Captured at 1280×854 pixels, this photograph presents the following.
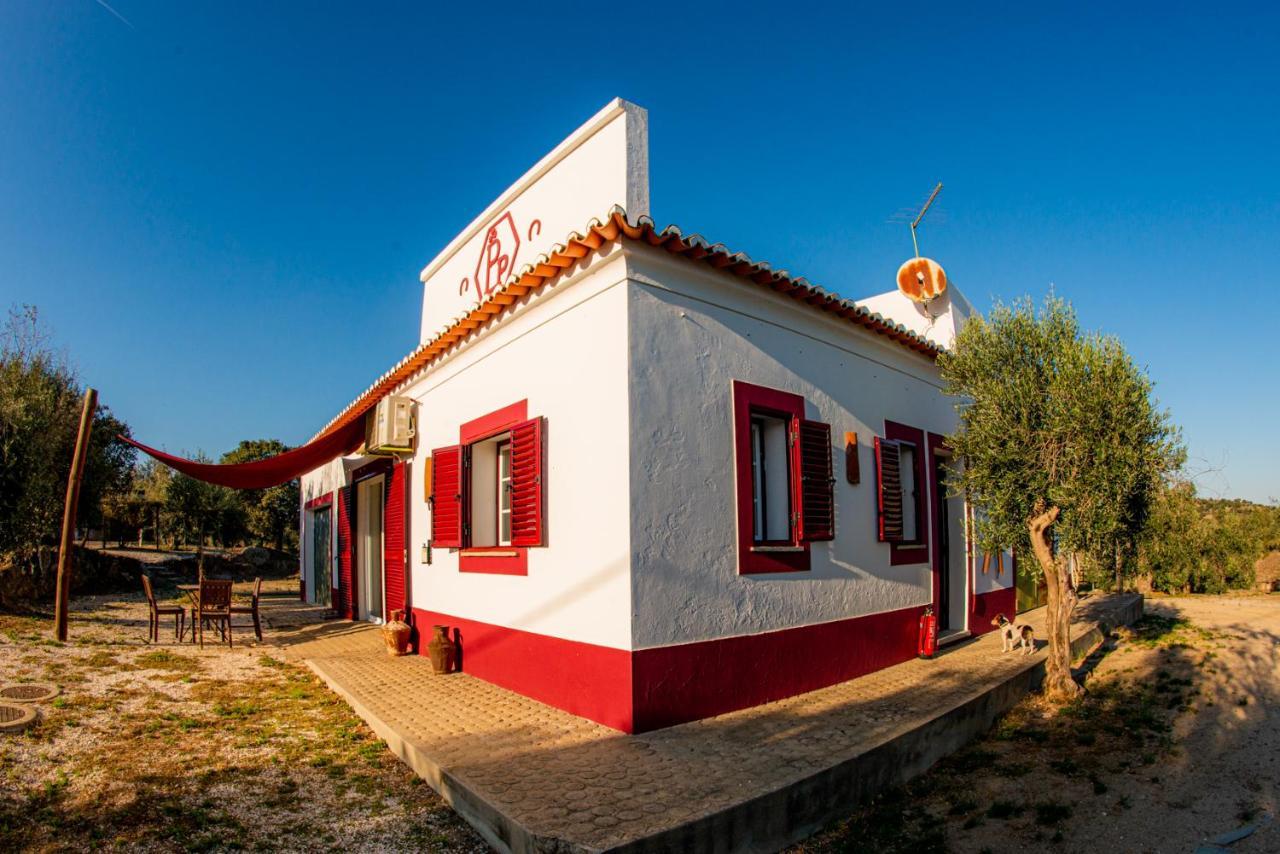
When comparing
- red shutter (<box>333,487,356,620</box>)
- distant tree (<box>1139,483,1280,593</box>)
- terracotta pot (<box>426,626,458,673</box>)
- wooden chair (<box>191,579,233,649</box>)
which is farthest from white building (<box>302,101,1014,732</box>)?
distant tree (<box>1139,483,1280,593</box>)

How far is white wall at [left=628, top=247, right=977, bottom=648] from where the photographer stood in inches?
205

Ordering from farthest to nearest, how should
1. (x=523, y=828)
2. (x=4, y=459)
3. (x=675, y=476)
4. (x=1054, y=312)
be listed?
(x=4, y=459) < (x=1054, y=312) < (x=675, y=476) < (x=523, y=828)

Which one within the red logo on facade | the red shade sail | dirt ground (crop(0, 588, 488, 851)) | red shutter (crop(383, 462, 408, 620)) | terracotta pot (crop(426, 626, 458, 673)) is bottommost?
dirt ground (crop(0, 588, 488, 851))

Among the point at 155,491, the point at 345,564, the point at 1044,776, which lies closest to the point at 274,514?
the point at 155,491

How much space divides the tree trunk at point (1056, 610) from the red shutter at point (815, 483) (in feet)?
6.26

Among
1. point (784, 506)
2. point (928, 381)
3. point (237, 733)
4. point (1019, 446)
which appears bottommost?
point (237, 733)

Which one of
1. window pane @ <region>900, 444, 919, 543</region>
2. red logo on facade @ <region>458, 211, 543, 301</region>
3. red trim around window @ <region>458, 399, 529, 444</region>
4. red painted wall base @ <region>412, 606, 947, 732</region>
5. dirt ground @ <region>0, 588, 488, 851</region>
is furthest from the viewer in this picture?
red logo on facade @ <region>458, 211, 543, 301</region>

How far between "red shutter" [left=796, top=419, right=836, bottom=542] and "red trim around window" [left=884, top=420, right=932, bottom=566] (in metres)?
1.37

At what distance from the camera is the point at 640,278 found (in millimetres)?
5375

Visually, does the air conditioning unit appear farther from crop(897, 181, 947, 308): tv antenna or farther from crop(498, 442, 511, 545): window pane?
crop(897, 181, 947, 308): tv antenna

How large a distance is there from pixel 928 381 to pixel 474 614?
6.19 m

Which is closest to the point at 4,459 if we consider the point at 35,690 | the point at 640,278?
the point at 35,690

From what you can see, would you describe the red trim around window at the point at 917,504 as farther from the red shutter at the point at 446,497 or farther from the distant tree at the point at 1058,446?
the red shutter at the point at 446,497

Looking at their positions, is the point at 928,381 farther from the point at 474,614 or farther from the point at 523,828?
the point at 523,828
